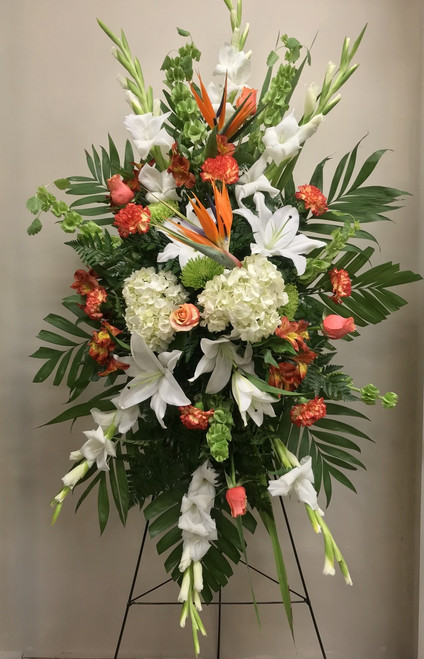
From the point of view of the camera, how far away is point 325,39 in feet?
4.88

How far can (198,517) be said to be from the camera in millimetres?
1081

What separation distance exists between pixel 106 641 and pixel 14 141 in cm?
148

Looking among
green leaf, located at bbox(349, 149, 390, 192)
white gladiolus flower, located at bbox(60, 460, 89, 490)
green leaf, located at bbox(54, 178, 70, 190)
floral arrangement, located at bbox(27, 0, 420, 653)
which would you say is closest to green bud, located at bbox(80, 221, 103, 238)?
floral arrangement, located at bbox(27, 0, 420, 653)

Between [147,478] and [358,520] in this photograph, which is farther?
[358,520]

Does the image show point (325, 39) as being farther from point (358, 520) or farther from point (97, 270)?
point (358, 520)

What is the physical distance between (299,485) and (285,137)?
68cm

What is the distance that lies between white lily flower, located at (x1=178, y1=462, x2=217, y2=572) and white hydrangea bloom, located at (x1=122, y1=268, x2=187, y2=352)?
0.90 feet

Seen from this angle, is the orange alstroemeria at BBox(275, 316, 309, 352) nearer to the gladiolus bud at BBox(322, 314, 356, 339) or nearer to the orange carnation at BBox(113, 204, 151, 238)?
the gladiolus bud at BBox(322, 314, 356, 339)

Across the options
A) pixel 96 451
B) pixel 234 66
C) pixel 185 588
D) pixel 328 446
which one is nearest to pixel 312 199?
pixel 234 66

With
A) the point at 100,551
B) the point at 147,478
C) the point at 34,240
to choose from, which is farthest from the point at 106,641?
the point at 34,240

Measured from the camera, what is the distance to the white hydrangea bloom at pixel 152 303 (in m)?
1.02

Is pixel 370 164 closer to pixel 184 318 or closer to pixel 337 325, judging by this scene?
pixel 337 325

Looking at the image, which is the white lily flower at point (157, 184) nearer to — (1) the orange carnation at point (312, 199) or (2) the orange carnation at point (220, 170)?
(2) the orange carnation at point (220, 170)

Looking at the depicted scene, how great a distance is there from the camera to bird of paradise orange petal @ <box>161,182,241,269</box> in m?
0.98
